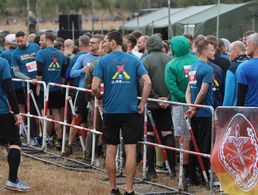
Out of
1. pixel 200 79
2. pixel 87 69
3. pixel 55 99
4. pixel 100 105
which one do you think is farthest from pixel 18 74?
pixel 200 79

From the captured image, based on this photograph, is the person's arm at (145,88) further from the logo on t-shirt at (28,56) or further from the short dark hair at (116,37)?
the logo on t-shirt at (28,56)

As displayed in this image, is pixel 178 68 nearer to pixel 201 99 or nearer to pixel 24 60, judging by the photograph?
pixel 201 99

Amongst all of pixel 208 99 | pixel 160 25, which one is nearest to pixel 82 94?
pixel 208 99

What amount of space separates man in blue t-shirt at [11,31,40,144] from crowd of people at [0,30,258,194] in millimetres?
183

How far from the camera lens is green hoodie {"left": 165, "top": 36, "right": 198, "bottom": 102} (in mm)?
10289

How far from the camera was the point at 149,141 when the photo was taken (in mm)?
10562

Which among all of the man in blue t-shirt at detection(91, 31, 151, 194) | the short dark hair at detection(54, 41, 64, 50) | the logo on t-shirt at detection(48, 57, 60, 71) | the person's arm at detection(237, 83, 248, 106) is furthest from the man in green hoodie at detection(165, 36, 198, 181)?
the short dark hair at detection(54, 41, 64, 50)

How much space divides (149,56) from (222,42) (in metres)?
1.92

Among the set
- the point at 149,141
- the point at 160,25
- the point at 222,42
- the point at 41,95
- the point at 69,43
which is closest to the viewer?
the point at 149,141

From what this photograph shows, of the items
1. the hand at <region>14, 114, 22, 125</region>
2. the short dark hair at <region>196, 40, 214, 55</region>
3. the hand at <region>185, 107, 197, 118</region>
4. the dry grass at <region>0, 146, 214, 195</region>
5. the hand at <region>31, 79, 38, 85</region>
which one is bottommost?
the dry grass at <region>0, 146, 214, 195</region>

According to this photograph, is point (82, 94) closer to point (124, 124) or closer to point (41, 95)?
point (41, 95)

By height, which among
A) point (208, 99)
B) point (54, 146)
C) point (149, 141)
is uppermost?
point (208, 99)

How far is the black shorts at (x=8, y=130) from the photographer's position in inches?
377

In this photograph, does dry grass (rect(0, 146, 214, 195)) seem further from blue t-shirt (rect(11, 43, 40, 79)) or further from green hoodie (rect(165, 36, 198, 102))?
blue t-shirt (rect(11, 43, 40, 79))
